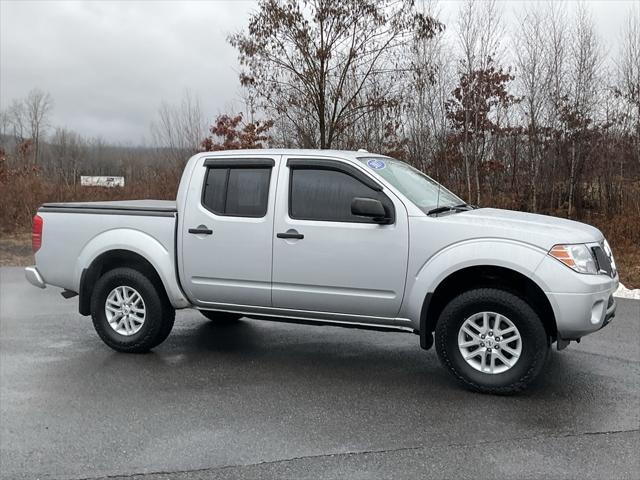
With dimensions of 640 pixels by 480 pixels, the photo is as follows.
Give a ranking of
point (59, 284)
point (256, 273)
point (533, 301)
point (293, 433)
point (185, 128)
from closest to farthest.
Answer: point (293, 433) < point (533, 301) < point (256, 273) < point (59, 284) < point (185, 128)

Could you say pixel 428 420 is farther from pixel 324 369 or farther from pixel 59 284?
pixel 59 284

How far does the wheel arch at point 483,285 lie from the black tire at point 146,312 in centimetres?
251

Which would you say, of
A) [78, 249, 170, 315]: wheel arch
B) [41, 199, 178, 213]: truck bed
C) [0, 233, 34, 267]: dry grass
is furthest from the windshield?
[0, 233, 34, 267]: dry grass

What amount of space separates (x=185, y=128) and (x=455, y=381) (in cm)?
2332

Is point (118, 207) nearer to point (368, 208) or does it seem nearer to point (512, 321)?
point (368, 208)

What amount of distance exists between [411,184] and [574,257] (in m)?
1.58

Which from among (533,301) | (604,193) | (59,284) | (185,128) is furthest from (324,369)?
(185,128)

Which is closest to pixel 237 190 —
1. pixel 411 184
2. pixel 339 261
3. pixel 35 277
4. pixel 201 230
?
pixel 201 230

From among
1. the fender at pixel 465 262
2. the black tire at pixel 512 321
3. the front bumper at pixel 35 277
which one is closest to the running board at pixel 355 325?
the fender at pixel 465 262

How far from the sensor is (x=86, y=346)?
6.45 meters

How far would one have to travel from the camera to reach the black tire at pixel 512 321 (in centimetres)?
482

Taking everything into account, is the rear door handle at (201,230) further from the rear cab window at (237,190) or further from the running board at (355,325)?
the running board at (355,325)

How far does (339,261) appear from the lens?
5.28m

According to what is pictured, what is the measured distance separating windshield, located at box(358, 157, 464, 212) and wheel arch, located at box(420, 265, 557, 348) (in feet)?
2.12
